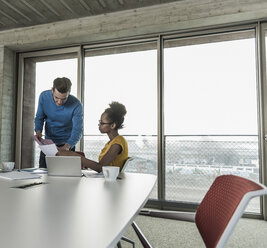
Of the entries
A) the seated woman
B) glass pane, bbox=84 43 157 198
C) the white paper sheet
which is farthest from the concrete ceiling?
the white paper sheet

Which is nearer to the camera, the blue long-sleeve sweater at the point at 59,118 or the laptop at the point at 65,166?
the laptop at the point at 65,166

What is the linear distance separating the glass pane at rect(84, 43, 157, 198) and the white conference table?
2429 mm

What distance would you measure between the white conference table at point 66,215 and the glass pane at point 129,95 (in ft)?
7.97

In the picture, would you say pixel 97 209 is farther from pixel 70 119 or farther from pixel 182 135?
pixel 182 135

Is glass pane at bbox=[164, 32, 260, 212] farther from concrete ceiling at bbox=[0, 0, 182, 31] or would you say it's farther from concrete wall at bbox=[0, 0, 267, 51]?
concrete ceiling at bbox=[0, 0, 182, 31]

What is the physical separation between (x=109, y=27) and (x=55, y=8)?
78 centimetres

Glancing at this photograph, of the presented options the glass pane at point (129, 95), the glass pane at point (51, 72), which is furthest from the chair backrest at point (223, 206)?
the glass pane at point (51, 72)

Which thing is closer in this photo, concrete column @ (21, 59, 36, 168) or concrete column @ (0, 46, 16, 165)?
concrete column @ (0, 46, 16, 165)

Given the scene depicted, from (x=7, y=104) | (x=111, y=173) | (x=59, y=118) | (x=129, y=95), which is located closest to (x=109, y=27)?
(x=129, y=95)

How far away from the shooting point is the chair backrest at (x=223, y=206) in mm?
692

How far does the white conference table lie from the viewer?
528mm

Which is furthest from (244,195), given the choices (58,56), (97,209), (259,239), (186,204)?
(58,56)

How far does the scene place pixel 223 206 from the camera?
33.6 inches

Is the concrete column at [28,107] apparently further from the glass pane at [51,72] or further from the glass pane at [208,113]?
the glass pane at [208,113]
